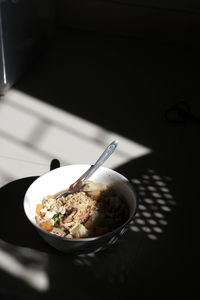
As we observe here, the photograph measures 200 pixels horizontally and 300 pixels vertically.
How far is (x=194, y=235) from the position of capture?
1.25 metres

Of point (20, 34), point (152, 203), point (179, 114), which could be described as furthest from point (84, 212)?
point (20, 34)

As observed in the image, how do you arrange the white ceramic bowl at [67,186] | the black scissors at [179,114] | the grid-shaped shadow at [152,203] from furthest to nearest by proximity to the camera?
the black scissors at [179,114] < the grid-shaped shadow at [152,203] < the white ceramic bowl at [67,186]

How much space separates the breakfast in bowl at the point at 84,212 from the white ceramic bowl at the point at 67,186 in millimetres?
13

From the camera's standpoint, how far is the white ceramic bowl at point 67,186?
111 cm

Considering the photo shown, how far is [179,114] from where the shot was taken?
1.63m

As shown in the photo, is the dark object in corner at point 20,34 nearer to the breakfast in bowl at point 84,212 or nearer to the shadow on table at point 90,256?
the shadow on table at point 90,256

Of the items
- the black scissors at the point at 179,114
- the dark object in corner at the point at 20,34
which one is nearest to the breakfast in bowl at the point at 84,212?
the black scissors at the point at 179,114

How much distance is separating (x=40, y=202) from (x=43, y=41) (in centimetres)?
85

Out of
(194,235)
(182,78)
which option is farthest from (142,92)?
(194,235)

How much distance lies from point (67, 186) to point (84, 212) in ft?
0.33

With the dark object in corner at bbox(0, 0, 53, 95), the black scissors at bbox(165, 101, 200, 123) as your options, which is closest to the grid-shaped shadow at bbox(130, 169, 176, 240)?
the black scissors at bbox(165, 101, 200, 123)

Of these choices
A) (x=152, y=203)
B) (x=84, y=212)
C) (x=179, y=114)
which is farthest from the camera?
(x=179, y=114)

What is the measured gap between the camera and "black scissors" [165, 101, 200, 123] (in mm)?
1607

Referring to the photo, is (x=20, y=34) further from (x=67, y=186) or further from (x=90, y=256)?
(x=90, y=256)
